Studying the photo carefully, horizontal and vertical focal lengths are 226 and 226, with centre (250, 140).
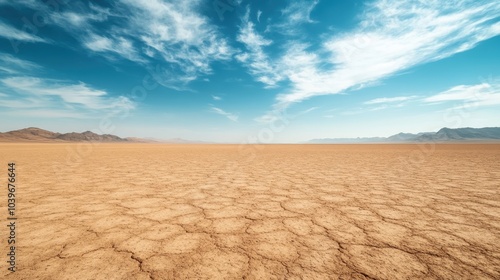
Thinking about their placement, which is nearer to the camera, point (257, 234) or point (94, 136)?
point (257, 234)

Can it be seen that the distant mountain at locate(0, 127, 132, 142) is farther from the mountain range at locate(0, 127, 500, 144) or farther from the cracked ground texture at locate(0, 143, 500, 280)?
the cracked ground texture at locate(0, 143, 500, 280)

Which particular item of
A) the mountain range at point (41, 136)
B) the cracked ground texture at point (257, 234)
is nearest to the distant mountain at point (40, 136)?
the mountain range at point (41, 136)

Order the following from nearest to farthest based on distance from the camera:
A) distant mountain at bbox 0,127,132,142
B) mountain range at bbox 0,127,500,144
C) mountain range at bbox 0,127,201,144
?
1. mountain range at bbox 0,127,201,144
2. distant mountain at bbox 0,127,132,142
3. mountain range at bbox 0,127,500,144

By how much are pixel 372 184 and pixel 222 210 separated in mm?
2625

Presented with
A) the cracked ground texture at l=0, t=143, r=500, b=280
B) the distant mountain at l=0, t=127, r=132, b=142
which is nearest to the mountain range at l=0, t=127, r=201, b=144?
the distant mountain at l=0, t=127, r=132, b=142

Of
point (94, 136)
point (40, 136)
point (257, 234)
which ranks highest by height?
point (94, 136)

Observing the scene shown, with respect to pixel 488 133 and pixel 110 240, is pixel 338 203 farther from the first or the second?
pixel 488 133

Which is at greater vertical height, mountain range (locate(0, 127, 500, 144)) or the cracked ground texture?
mountain range (locate(0, 127, 500, 144))

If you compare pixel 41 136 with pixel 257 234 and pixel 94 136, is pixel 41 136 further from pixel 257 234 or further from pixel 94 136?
pixel 257 234

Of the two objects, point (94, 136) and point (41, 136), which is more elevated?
point (94, 136)

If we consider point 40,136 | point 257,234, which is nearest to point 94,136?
Result: point 40,136

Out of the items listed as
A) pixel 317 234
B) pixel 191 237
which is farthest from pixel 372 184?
pixel 191 237

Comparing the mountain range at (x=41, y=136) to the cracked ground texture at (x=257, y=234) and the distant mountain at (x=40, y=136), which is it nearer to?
the distant mountain at (x=40, y=136)

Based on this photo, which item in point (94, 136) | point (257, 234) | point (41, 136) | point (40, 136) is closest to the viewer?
point (257, 234)
